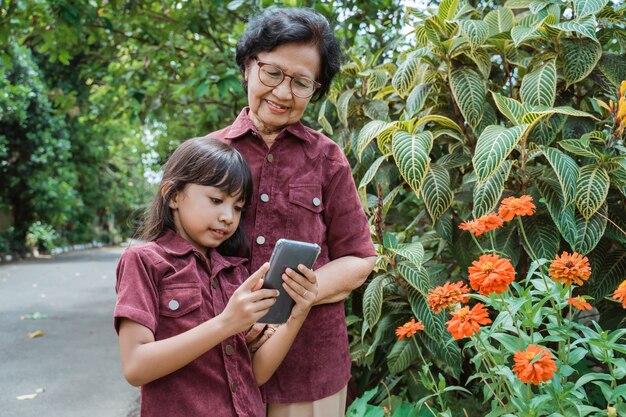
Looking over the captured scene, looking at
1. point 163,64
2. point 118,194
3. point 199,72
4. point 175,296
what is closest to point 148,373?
point 175,296

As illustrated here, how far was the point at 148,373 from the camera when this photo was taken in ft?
4.93

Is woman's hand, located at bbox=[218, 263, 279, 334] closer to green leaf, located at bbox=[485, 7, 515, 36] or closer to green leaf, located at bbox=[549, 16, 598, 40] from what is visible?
green leaf, located at bbox=[549, 16, 598, 40]

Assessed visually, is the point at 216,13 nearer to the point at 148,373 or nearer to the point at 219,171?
the point at 219,171

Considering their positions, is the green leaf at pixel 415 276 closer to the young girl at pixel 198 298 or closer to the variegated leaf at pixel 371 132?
the variegated leaf at pixel 371 132

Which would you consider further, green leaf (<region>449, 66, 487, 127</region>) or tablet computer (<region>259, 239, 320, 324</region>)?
green leaf (<region>449, 66, 487, 127</region>)

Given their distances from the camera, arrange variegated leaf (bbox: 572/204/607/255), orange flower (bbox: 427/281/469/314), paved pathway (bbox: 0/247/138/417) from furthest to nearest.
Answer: paved pathway (bbox: 0/247/138/417) → variegated leaf (bbox: 572/204/607/255) → orange flower (bbox: 427/281/469/314)

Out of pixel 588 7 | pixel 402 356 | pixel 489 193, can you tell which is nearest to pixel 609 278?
pixel 489 193

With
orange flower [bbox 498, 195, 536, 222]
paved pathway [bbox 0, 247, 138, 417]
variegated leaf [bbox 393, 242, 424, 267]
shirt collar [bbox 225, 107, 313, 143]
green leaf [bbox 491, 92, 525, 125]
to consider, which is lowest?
paved pathway [bbox 0, 247, 138, 417]

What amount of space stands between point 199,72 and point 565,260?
3519 mm

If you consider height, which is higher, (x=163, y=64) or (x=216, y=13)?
(x=216, y=13)

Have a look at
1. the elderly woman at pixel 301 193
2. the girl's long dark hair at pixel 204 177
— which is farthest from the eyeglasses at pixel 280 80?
the girl's long dark hair at pixel 204 177

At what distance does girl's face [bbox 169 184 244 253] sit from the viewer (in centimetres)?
168

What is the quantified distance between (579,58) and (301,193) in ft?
4.62

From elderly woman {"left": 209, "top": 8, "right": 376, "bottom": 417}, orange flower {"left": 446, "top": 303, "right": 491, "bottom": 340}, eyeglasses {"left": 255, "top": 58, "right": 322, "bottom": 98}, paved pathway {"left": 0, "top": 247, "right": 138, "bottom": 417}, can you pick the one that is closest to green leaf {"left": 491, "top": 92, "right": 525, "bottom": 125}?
elderly woman {"left": 209, "top": 8, "right": 376, "bottom": 417}
